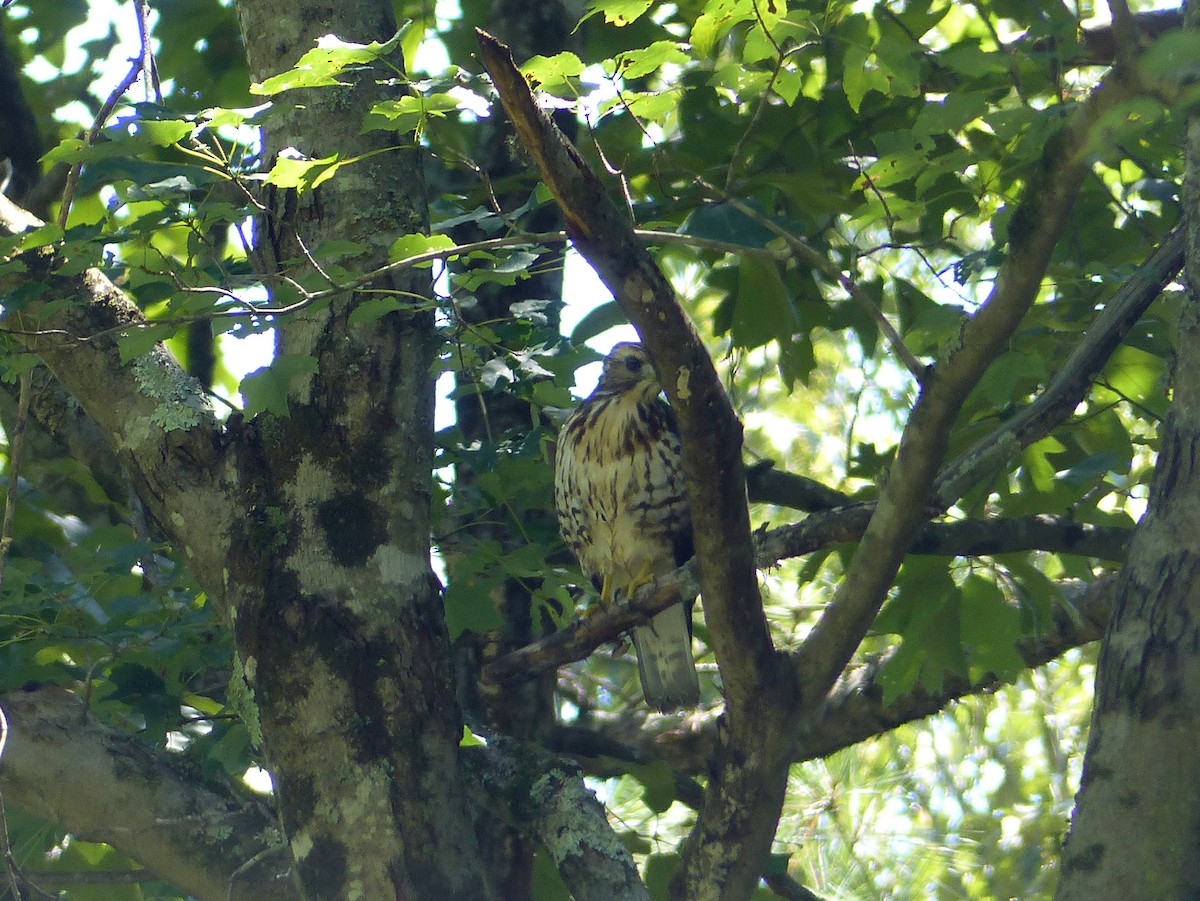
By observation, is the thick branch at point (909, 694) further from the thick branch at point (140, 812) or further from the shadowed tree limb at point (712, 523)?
the thick branch at point (140, 812)

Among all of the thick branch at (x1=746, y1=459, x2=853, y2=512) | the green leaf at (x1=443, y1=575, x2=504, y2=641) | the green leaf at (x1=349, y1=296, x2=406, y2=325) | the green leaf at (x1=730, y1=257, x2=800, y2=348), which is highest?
the green leaf at (x1=730, y1=257, x2=800, y2=348)

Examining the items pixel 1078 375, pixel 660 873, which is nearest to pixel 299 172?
pixel 1078 375

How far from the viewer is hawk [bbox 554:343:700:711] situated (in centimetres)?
400

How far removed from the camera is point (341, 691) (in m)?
2.30

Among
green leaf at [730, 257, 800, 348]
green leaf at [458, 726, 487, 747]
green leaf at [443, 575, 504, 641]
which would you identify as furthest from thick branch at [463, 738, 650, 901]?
green leaf at [730, 257, 800, 348]

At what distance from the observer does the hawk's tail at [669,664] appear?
4.02m

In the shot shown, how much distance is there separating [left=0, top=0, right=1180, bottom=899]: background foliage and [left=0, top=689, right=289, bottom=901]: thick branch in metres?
0.14

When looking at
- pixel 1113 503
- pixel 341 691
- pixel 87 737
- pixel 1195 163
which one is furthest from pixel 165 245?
pixel 1113 503

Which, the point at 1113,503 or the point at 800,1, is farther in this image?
the point at 1113,503

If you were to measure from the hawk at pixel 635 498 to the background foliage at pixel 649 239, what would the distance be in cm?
13

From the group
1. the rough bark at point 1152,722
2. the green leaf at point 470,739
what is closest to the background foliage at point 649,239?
the green leaf at point 470,739

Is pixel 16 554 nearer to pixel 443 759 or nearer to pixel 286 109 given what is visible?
pixel 443 759

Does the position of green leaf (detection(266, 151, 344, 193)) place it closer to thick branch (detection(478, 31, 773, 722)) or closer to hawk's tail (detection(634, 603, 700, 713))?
thick branch (detection(478, 31, 773, 722))

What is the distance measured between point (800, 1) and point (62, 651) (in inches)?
93.1
